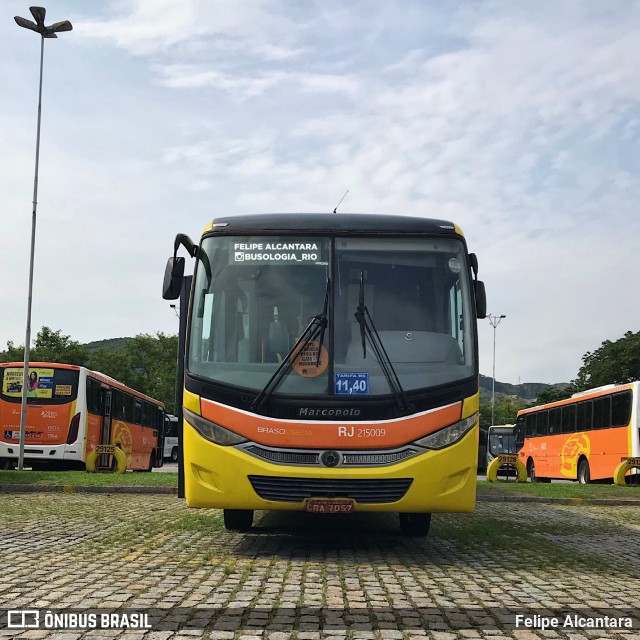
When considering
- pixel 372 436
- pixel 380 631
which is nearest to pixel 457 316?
pixel 372 436

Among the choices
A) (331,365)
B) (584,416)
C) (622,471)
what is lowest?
(622,471)

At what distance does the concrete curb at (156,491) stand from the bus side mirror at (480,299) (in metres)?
9.02

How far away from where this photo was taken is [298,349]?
9008 mm

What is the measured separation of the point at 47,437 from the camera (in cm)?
2798

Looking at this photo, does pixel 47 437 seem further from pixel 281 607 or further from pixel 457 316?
pixel 281 607

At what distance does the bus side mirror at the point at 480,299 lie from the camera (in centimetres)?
977

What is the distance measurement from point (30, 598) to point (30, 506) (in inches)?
336

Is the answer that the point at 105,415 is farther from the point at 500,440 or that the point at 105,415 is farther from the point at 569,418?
the point at 500,440

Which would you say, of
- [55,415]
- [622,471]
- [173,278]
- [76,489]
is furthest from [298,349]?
[55,415]

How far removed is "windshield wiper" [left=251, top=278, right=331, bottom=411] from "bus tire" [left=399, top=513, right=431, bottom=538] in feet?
8.12

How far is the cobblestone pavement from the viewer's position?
5441 millimetres

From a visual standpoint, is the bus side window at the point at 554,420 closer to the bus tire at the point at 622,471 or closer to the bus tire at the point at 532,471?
the bus tire at the point at 532,471

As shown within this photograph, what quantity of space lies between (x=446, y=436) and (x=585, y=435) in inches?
843

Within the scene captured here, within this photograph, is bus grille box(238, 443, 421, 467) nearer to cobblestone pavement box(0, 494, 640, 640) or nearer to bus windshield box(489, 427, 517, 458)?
cobblestone pavement box(0, 494, 640, 640)
